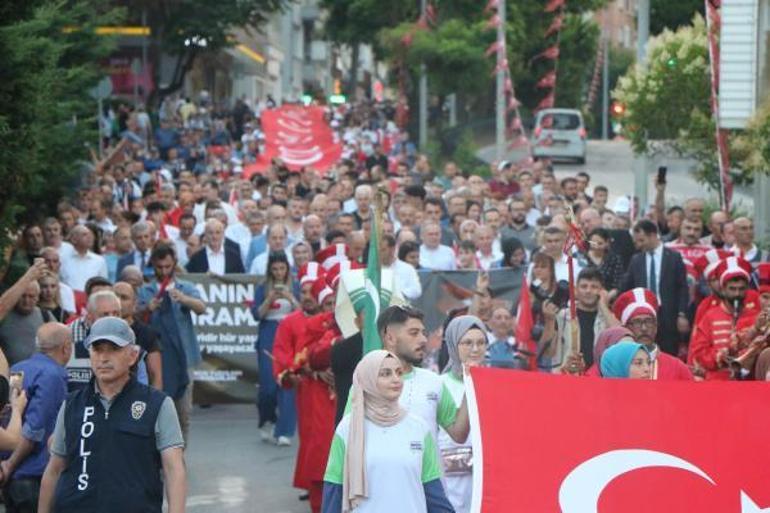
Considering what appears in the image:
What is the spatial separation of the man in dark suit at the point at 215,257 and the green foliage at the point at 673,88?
1037 centimetres

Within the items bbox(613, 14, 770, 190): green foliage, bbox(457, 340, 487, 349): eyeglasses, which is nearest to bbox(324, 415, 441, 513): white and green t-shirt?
bbox(457, 340, 487, 349): eyeglasses

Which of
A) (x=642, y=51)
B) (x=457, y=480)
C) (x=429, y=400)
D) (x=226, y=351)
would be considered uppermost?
(x=642, y=51)

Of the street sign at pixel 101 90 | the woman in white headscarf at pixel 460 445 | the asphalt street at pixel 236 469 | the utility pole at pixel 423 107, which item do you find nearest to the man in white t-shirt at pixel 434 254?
the asphalt street at pixel 236 469

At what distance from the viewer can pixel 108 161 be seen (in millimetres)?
29594

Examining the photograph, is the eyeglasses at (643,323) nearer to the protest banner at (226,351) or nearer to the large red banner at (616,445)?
the large red banner at (616,445)

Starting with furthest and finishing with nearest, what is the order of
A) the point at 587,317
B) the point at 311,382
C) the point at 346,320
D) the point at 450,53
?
the point at 450,53 → the point at 587,317 → the point at 311,382 → the point at 346,320

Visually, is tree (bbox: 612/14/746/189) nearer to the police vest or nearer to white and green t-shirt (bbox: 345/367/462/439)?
white and green t-shirt (bbox: 345/367/462/439)

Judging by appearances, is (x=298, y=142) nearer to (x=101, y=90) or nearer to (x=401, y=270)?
(x=101, y=90)

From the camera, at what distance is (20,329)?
12.5 metres

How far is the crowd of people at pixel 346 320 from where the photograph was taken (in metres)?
8.16

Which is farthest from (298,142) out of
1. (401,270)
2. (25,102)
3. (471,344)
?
(471,344)

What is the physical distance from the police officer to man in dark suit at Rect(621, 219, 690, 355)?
8078 millimetres

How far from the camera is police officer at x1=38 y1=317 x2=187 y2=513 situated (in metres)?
7.95

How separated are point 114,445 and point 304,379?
17.3ft
